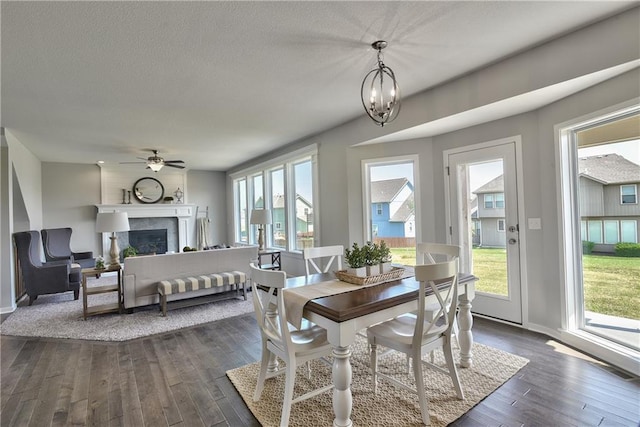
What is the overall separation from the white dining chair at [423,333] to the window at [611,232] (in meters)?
1.68

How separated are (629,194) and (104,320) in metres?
5.51

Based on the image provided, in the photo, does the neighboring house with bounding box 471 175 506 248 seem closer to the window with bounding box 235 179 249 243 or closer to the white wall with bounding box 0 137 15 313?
the window with bounding box 235 179 249 243

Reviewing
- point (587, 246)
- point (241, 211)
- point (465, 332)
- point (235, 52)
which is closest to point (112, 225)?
point (235, 52)

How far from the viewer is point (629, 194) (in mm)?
2475

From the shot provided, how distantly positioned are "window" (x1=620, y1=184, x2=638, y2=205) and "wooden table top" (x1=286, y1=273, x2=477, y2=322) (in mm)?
1925

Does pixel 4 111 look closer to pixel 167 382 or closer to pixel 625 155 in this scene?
pixel 167 382

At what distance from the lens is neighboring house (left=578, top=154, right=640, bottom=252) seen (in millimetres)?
2479

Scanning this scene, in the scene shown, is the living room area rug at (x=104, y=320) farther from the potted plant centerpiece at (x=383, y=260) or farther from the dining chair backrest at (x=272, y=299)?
the potted plant centerpiece at (x=383, y=260)

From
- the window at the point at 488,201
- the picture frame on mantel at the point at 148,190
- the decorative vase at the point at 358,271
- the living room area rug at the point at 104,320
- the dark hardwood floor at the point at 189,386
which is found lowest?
the dark hardwood floor at the point at 189,386

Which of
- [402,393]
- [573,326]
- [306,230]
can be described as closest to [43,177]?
[306,230]

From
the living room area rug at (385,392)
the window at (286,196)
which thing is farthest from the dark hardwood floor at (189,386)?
the window at (286,196)

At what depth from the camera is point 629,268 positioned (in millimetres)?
2549

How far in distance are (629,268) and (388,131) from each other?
2614mm

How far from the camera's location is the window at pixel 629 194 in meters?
2.44
